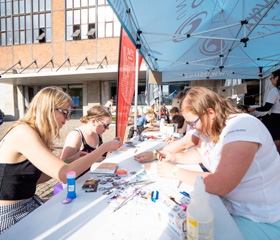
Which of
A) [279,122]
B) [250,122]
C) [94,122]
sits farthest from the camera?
[279,122]

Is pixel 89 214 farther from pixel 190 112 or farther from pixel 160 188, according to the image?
pixel 190 112

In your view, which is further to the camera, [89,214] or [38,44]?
[38,44]

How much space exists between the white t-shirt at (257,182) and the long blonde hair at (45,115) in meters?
1.23

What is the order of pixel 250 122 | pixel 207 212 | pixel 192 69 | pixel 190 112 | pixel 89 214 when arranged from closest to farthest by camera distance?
pixel 207 212, pixel 89 214, pixel 250 122, pixel 190 112, pixel 192 69

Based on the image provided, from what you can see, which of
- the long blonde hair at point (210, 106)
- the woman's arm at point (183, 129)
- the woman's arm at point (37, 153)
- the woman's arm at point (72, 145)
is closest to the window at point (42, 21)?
the woman's arm at point (183, 129)

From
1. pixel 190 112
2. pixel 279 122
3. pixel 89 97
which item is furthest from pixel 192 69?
pixel 89 97

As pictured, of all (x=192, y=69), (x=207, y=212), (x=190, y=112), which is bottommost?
(x=207, y=212)

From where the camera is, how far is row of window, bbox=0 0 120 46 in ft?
Result: 46.1

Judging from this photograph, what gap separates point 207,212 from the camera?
0.64m

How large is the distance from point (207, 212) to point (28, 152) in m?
1.12

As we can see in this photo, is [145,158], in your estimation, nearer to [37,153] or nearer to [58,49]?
[37,153]

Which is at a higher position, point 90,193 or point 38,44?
point 38,44

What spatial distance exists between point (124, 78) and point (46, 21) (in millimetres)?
15931

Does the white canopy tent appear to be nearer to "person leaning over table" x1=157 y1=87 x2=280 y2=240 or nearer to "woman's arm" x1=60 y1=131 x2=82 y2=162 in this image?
"woman's arm" x1=60 y1=131 x2=82 y2=162
